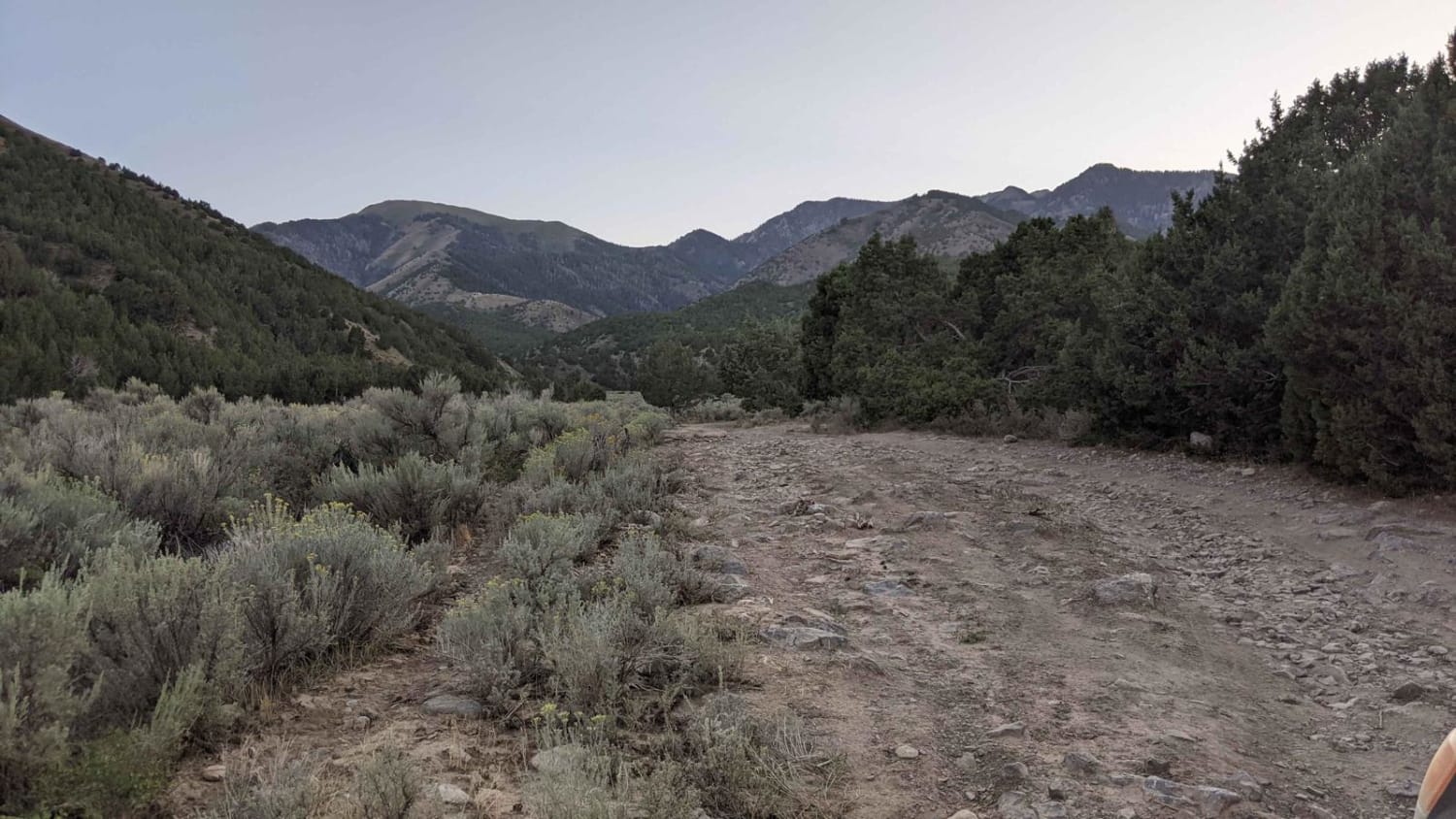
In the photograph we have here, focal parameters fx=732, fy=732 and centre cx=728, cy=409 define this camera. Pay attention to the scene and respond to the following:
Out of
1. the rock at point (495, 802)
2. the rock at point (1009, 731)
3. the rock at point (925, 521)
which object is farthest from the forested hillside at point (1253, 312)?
the rock at point (495, 802)

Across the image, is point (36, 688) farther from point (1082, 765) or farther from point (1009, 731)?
point (1082, 765)

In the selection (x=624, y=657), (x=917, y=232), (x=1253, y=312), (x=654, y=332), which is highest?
(x=917, y=232)

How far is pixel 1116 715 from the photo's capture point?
3594 mm

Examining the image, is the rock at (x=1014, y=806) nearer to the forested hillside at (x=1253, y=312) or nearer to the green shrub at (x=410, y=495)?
the green shrub at (x=410, y=495)

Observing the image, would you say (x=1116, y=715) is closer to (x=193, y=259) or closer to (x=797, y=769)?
(x=797, y=769)

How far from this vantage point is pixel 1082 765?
10.2ft

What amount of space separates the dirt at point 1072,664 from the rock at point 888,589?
0.07 feet

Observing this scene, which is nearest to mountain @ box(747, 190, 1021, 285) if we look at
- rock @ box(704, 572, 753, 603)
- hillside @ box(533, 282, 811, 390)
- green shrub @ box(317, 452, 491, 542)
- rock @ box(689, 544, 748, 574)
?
hillside @ box(533, 282, 811, 390)

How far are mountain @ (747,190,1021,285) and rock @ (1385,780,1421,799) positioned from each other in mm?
130672

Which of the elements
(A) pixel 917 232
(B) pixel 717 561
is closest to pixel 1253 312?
(B) pixel 717 561

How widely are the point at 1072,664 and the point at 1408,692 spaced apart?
5.35 ft

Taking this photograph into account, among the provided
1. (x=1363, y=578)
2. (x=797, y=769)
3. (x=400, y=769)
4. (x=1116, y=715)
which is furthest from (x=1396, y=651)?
(x=400, y=769)

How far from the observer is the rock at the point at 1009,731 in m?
3.40

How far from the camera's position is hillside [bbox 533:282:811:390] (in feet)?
244
